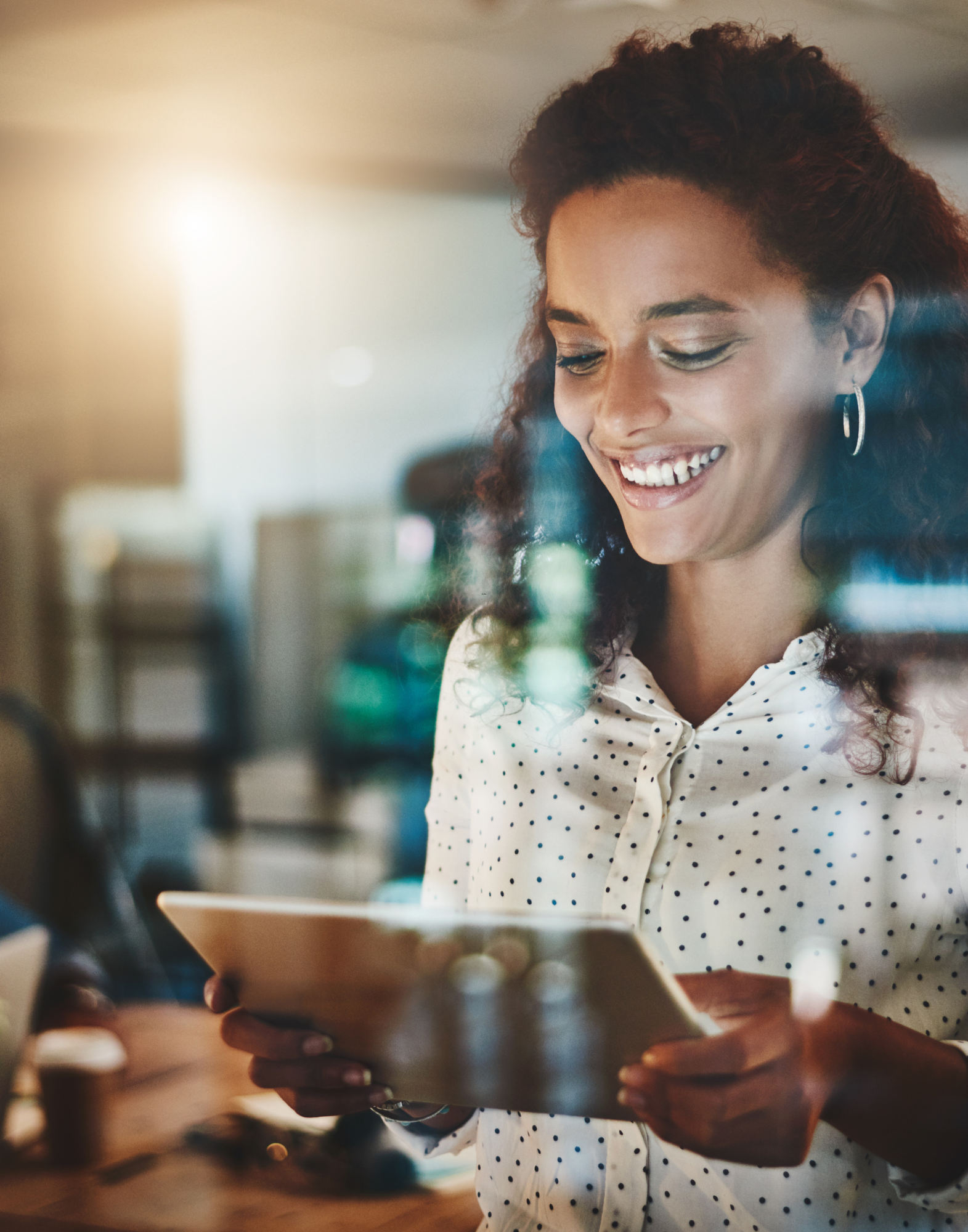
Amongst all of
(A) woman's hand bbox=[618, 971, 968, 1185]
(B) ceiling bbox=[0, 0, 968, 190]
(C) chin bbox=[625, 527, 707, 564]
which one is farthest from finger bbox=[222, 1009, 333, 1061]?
(B) ceiling bbox=[0, 0, 968, 190]

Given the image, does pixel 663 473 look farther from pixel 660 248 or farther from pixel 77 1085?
pixel 77 1085

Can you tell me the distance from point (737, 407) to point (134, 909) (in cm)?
91

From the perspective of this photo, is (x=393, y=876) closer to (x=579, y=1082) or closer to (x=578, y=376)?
(x=579, y=1082)

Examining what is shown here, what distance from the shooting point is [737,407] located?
2.75 feet

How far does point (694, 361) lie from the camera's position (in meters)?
0.84

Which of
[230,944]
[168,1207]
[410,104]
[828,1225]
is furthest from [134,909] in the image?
[410,104]

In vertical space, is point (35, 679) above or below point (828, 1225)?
above

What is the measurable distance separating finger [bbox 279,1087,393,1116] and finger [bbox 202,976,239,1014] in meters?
0.13

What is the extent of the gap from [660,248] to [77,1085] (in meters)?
1.07

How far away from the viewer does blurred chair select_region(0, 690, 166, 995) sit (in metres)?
1.27

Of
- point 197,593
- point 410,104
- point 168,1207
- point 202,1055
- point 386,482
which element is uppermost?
point 410,104

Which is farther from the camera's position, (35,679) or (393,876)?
(35,679)

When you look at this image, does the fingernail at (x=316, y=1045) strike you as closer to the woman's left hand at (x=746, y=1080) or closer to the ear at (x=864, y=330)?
the woman's left hand at (x=746, y=1080)

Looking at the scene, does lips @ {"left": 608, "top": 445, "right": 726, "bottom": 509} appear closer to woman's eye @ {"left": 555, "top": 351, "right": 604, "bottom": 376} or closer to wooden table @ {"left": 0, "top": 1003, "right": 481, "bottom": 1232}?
woman's eye @ {"left": 555, "top": 351, "right": 604, "bottom": 376}
